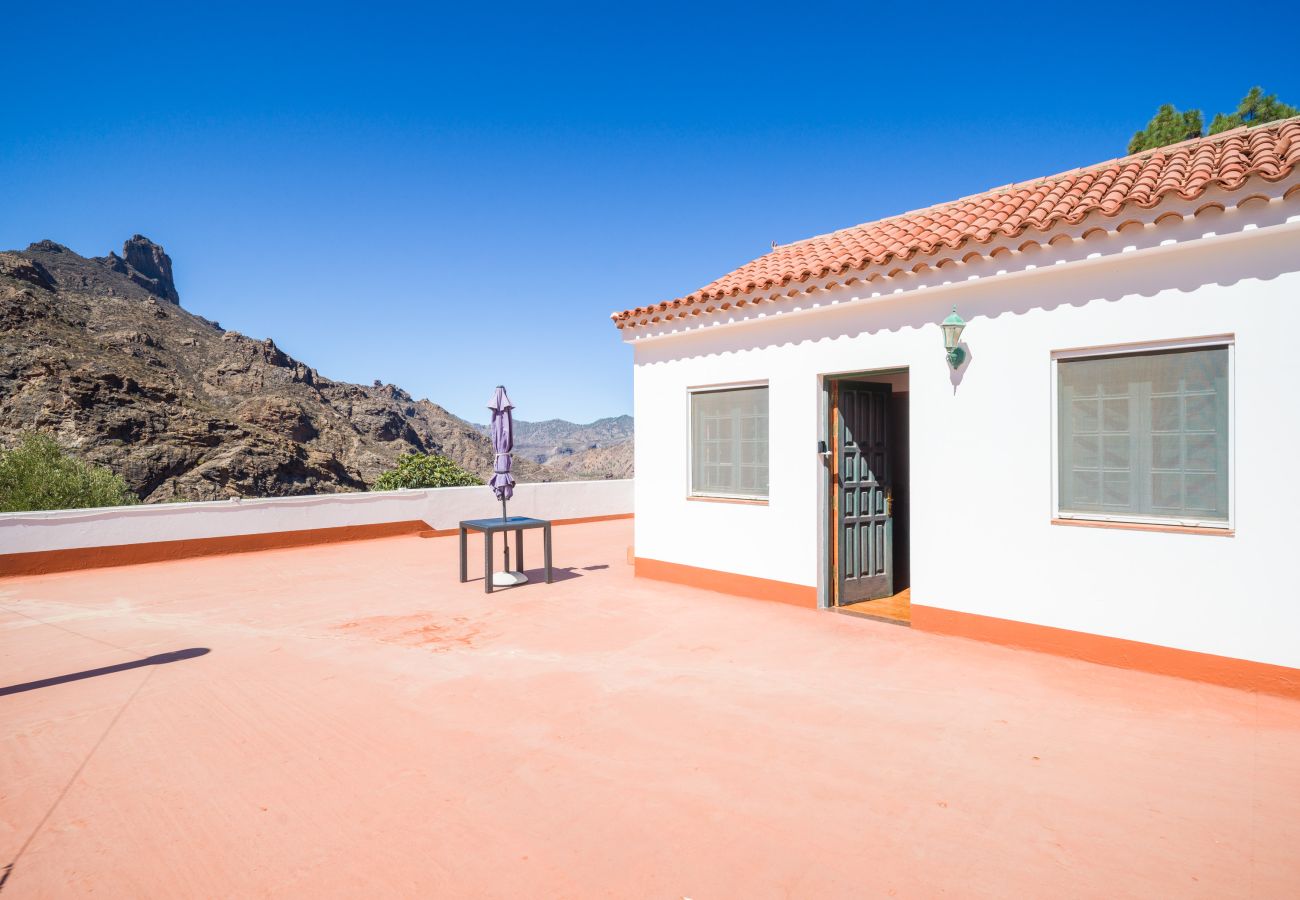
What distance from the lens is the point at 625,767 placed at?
11.9ft

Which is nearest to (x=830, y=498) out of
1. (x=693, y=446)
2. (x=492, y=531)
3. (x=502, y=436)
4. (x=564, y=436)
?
(x=693, y=446)

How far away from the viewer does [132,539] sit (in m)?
10.0

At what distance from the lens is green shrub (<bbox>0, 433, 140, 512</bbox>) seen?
38.0 feet

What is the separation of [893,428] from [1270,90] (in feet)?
58.8

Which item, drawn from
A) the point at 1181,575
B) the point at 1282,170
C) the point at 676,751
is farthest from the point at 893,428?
the point at 676,751

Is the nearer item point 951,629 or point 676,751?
point 676,751

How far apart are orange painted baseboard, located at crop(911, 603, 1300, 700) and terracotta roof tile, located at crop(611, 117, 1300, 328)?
3107 mm

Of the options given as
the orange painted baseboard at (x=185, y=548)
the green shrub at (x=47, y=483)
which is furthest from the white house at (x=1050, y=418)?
the green shrub at (x=47, y=483)

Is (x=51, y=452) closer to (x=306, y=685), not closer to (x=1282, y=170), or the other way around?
(x=306, y=685)

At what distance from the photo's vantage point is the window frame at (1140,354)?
462 cm

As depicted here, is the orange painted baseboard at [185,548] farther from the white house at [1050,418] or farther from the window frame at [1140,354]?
the window frame at [1140,354]

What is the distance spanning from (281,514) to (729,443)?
318 inches

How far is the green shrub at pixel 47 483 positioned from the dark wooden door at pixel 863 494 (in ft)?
39.9

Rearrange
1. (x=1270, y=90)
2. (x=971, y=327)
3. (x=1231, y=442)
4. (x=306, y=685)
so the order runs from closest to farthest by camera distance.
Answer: (x=1231, y=442)
(x=306, y=685)
(x=971, y=327)
(x=1270, y=90)
